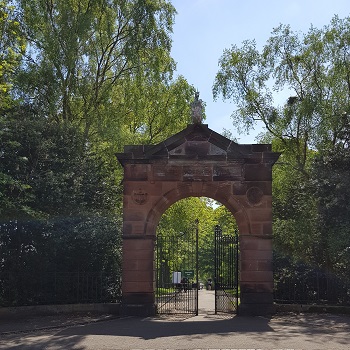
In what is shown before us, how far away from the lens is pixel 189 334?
11.7 m

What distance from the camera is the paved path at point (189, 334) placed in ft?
33.4

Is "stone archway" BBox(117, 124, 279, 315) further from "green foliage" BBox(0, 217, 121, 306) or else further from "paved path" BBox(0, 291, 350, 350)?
"green foliage" BBox(0, 217, 121, 306)

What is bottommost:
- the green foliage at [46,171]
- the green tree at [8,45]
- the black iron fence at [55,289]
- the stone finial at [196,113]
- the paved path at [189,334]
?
the paved path at [189,334]

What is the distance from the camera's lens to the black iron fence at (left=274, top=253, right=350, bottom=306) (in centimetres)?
1631

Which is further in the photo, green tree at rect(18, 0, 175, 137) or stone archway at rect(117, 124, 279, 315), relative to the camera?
green tree at rect(18, 0, 175, 137)

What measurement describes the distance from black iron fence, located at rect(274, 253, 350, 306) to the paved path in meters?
1.63

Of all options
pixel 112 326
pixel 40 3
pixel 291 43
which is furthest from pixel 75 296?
pixel 291 43

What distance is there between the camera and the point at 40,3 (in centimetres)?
2331

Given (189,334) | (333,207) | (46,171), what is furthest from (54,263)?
(333,207)

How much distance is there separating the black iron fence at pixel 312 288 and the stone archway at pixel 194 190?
4.98 ft

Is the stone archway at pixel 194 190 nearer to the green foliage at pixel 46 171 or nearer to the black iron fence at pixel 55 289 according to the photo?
the black iron fence at pixel 55 289

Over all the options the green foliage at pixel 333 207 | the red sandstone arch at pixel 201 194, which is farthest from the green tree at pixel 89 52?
the green foliage at pixel 333 207

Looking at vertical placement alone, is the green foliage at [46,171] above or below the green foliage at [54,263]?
above

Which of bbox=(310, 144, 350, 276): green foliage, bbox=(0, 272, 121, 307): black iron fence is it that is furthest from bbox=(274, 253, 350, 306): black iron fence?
bbox=(0, 272, 121, 307): black iron fence
